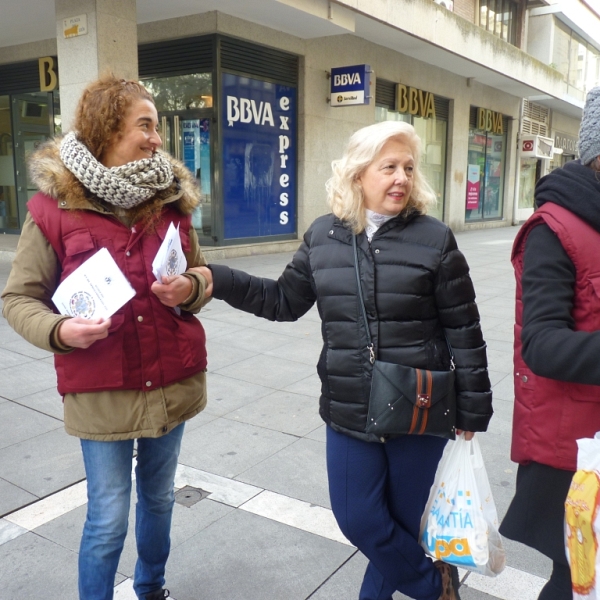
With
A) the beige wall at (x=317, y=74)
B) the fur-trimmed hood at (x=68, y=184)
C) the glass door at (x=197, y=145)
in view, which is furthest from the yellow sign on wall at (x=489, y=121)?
the fur-trimmed hood at (x=68, y=184)

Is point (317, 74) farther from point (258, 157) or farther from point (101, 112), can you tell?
point (101, 112)

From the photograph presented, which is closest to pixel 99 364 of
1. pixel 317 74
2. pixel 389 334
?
pixel 389 334

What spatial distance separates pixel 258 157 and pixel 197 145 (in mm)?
1224

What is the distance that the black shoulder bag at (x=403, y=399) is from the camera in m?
2.15

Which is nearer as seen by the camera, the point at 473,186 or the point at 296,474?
the point at 296,474

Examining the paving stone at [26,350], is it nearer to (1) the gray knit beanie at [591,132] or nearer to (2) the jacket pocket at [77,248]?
(2) the jacket pocket at [77,248]

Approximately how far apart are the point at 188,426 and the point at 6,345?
2.74 m

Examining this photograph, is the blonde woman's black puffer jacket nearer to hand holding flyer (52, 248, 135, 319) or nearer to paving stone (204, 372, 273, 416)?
hand holding flyer (52, 248, 135, 319)

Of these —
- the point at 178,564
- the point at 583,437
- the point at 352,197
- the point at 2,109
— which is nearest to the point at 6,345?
the point at 178,564

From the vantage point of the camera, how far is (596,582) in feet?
5.29

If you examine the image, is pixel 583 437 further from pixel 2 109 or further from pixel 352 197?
pixel 2 109

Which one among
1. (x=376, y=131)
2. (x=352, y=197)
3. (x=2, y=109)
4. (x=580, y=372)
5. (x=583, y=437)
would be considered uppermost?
(x=2, y=109)

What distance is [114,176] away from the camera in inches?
81.7

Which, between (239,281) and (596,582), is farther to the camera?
(239,281)
